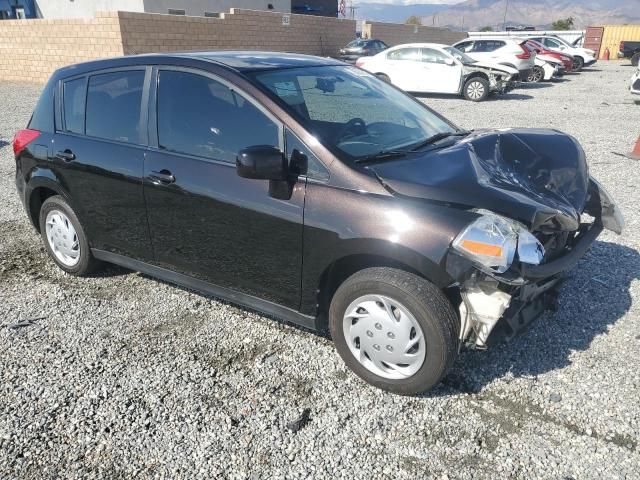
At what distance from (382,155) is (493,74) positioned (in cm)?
1444

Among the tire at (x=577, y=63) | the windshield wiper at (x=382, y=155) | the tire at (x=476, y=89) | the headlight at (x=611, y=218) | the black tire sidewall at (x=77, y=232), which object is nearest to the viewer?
the windshield wiper at (x=382, y=155)

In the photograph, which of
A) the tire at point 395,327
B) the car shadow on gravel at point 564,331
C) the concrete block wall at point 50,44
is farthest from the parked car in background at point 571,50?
the tire at point 395,327

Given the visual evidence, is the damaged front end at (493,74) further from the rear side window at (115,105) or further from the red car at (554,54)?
the rear side window at (115,105)

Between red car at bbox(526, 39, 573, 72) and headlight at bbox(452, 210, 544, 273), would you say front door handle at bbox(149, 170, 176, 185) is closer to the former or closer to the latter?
headlight at bbox(452, 210, 544, 273)

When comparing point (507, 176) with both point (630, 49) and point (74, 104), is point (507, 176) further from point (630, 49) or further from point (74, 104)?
point (630, 49)

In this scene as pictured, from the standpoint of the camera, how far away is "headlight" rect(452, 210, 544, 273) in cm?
264

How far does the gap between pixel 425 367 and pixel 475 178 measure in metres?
1.06

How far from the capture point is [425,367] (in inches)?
115

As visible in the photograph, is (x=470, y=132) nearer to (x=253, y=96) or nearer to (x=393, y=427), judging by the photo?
(x=253, y=96)

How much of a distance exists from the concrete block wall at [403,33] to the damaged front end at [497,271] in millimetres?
33847

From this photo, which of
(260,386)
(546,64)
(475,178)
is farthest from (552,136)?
(546,64)

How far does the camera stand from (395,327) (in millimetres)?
2945

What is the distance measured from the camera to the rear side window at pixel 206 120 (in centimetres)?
328

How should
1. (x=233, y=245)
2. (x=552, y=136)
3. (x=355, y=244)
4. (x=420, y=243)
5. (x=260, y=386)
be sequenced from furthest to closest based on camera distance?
(x=552, y=136)
(x=233, y=245)
(x=260, y=386)
(x=355, y=244)
(x=420, y=243)
